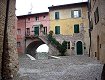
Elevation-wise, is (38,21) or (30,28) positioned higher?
(38,21)

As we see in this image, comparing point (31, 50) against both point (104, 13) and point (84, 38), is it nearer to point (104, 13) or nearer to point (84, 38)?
point (84, 38)

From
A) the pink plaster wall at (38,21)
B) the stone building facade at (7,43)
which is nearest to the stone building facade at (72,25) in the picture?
the pink plaster wall at (38,21)

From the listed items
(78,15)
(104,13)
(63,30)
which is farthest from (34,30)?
(104,13)

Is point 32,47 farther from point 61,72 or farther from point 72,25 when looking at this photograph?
point 61,72

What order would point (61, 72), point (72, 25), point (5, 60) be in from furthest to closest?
point (72, 25), point (61, 72), point (5, 60)

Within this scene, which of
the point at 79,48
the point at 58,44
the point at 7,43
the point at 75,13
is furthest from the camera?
the point at 75,13

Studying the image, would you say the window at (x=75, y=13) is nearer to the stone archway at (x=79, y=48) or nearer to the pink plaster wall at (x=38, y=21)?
the stone archway at (x=79, y=48)

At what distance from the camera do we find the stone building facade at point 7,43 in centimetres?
938

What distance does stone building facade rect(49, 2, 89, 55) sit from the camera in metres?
36.0

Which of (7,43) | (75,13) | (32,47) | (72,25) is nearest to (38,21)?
(32,47)

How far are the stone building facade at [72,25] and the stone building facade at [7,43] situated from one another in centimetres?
2597

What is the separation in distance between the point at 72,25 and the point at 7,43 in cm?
2787

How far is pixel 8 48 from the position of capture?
9.74 m

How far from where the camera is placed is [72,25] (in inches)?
1455
